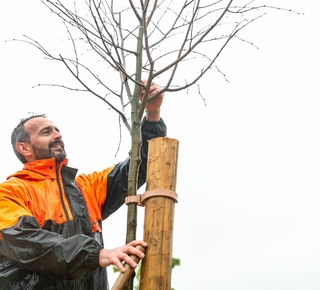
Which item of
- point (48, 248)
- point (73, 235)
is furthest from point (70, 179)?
point (48, 248)

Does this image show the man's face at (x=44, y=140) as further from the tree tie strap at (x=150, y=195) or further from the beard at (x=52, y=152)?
the tree tie strap at (x=150, y=195)

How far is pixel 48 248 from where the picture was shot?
352cm

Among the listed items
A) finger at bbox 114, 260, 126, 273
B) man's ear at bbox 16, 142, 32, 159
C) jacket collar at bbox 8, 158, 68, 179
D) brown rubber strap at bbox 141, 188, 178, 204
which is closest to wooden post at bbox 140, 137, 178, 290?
brown rubber strap at bbox 141, 188, 178, 204

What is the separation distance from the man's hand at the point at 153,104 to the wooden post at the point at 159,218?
0.50 metres

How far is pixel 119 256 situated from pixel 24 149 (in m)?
1.49

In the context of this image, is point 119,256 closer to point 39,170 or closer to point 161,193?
point 161,193

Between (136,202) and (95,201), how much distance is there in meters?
0.54

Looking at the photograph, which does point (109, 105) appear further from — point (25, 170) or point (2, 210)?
point (2, 210)

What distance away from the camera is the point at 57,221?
387cm

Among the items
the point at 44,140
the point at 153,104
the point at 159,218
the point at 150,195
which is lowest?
the point at 159,218

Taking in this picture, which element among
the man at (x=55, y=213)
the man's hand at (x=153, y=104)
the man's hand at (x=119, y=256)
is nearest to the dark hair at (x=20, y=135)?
the man at (x=55, y=213)

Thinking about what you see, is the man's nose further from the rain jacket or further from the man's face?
the rain jacket

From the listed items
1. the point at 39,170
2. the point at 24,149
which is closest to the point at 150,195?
the point at 39,170

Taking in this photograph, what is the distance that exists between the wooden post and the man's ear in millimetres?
1083
